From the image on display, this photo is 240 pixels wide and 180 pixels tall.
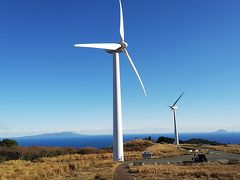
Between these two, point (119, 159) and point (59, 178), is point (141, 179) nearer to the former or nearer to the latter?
point (59, 178)

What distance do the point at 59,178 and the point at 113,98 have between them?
59.2 feet

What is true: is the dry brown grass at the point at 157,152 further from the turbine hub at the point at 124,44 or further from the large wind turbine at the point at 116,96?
the turbine hub at the point at 124,44

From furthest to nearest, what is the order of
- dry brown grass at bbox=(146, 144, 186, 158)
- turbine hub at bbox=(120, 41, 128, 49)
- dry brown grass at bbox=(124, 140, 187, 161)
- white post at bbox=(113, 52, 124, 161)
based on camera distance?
dry brown grass at bbox=(146, 144, 186, 158)
dry brown grass at bbox=(124, 140, 187, 161)
turbine hub at bbox=(120, 41, 128, 49)
white post at bbox=(113, 52, 124, 161)

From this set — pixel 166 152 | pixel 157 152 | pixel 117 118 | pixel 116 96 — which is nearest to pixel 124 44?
pixel 116 96

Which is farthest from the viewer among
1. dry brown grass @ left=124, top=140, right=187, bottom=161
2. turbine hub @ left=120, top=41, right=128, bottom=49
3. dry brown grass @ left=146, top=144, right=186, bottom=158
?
dry brown grass @ left=146, top=144, right=186, bottom=158

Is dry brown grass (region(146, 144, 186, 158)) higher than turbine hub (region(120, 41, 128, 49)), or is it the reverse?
turbine hub (region(120, 41, 128, 49))

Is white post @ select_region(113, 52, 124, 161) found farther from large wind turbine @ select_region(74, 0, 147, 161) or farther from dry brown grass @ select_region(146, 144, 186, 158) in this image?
dry brown grass @ select_region(146, 144, 186, 158)

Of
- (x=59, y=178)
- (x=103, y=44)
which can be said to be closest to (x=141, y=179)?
(x=59, y=178)

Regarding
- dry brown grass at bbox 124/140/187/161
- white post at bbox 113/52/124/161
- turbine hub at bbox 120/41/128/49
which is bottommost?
dry brown grass at bbox 124/140/187/161

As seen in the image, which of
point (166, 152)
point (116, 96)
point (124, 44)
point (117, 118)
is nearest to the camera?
point (117, 118)

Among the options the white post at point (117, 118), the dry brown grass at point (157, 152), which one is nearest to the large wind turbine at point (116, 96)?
the white post at point (117, 118)

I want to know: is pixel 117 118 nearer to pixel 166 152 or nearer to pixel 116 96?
pixel 116 96

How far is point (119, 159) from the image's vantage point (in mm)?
44562

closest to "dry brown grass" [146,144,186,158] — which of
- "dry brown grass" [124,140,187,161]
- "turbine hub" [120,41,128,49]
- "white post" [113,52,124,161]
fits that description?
"dry brown grass" [124,140,187,161]
